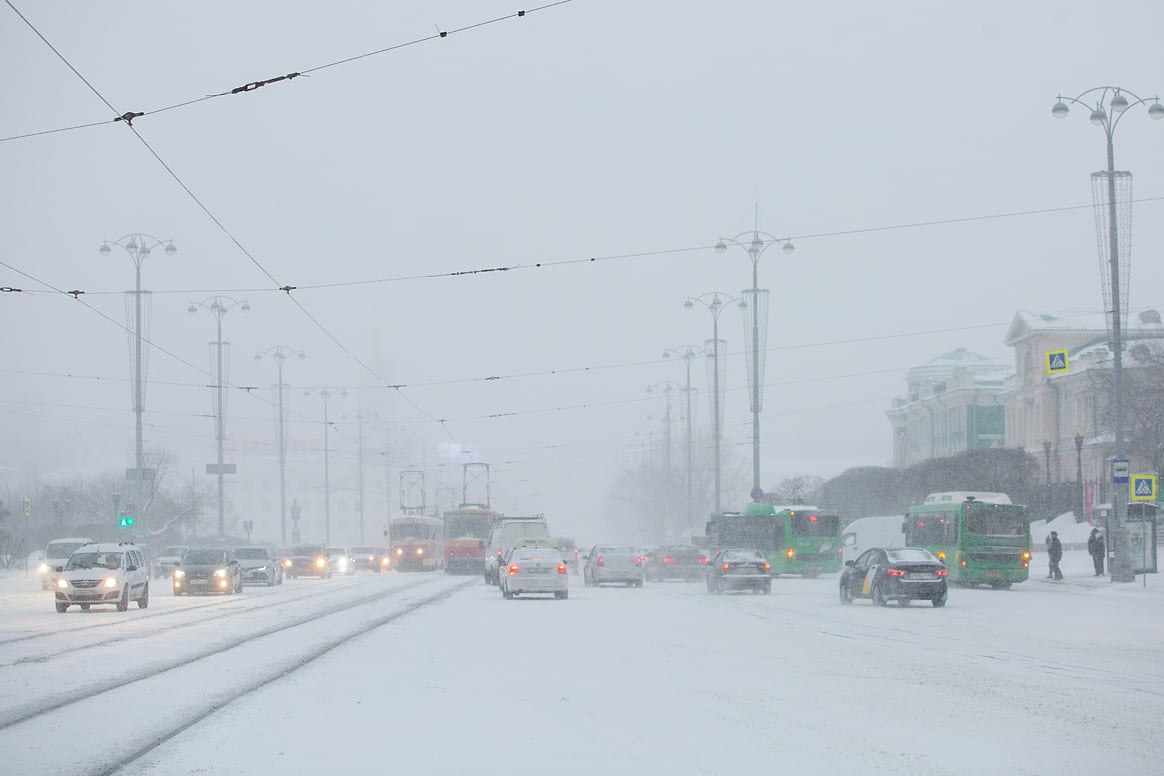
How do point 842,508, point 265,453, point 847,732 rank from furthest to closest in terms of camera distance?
point 265,453
point 842,508
point 847,732

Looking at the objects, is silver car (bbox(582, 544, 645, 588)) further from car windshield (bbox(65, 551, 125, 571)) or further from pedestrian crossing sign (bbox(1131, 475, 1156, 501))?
car windshield (bbox(65, 551, 125, 571))

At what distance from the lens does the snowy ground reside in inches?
412

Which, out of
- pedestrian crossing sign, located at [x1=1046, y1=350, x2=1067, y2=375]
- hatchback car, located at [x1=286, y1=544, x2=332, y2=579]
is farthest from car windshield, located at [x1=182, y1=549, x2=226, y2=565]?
pedestrian crossing sign, located at [x1=1046, y1=350, x2=1067, y2=375]

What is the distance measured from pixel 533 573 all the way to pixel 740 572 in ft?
23.9

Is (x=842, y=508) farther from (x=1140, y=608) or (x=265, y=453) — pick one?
(x=265, y=453)

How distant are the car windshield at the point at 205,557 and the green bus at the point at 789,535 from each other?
19908 millimetres

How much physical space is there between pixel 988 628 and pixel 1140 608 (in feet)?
27.2

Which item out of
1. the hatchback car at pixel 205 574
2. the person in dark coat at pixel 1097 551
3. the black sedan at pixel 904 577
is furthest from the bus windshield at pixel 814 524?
the hatchback car at pixel 205 574

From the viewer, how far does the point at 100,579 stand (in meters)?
32.8

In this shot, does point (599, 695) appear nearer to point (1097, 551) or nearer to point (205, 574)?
point (205, 574)

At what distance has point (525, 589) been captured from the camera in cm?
3541

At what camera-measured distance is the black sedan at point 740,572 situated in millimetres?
39781

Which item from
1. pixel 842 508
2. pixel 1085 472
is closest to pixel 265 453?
pixel 842 508

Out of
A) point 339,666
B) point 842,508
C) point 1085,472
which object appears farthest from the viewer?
point 842,508
